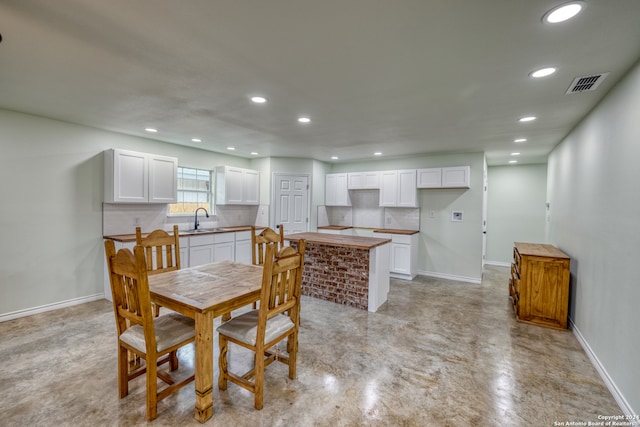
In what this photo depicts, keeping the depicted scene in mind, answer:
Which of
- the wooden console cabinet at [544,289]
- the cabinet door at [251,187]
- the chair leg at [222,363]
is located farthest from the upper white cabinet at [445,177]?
the chair leg at [222,363]

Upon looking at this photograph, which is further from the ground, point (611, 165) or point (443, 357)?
A: point (611, 165)

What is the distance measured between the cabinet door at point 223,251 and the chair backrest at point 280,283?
10.8ft

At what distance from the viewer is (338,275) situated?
4133 millimetres

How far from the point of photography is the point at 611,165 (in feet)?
7.88

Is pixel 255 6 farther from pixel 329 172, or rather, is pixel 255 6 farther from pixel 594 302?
pixel 329 172

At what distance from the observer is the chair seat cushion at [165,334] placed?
190cm

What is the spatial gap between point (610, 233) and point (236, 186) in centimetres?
547

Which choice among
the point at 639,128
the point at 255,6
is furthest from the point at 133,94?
the point at 639,128

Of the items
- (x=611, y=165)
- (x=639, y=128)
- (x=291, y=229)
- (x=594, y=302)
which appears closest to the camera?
(x=639, y=128)

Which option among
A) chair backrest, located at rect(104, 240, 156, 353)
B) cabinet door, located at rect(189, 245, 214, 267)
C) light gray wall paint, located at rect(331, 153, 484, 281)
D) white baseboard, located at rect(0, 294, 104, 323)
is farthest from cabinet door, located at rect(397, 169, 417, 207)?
white baseboard, located at rect(0, 294, 104, 323)

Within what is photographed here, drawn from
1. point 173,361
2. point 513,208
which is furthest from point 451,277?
point 173,361

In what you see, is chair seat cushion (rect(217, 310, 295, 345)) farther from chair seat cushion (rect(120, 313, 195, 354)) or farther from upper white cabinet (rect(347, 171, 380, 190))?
upper white cabinet (rect(347, 171, 380, 190))

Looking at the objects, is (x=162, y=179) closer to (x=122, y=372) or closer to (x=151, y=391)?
(x=122, y=372)

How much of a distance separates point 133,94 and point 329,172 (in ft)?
15.6
